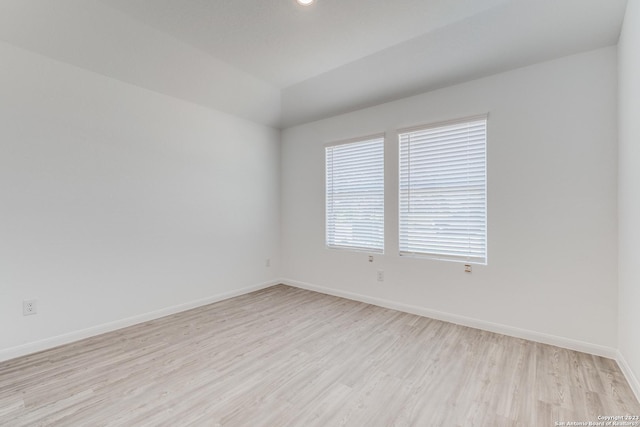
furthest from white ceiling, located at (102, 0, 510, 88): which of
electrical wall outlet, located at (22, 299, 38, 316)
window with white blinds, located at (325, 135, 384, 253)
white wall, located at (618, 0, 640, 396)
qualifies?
electrical wall outlet, located at (22, 299, 38, 316)

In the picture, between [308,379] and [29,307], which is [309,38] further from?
[29,307]

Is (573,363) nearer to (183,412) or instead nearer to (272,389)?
(272,389)

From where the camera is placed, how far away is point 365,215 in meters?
3.93

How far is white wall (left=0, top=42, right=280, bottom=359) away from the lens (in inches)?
94.7

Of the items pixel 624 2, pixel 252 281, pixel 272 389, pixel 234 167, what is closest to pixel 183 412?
pixel 272 389

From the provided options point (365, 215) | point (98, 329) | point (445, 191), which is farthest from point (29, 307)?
point (445, 191)

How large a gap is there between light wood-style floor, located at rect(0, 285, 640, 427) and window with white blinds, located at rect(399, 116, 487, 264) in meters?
0.87

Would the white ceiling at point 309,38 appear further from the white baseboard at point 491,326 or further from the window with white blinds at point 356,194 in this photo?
the white baseboard at point 491,326

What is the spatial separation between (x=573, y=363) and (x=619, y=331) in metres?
0.45

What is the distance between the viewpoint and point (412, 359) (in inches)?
93.1

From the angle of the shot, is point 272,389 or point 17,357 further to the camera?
point 17,357

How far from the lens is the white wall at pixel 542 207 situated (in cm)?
240

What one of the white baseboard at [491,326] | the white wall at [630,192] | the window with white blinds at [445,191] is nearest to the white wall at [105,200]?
the white baseboard at [491,326]

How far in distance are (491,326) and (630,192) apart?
63.6 inches
